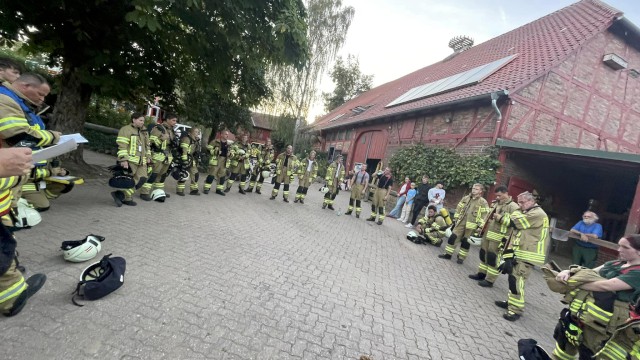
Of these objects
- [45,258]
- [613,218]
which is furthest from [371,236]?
[613,218]

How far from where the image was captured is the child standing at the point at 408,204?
1161 cm

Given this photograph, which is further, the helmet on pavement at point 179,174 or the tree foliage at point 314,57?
the tree foliage at point 314,57

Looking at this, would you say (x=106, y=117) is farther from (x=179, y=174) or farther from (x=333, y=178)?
(x=333, y=178)

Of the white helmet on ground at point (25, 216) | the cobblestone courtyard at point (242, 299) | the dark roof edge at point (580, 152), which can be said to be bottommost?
the cobblestone courtyard at point (242, 299)

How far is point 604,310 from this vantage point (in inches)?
115

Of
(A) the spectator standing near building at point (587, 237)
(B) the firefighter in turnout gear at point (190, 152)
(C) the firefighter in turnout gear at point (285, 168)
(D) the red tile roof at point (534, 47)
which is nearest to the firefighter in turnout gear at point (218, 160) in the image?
(B) the firefighter in turnout gear at point (190, 152)

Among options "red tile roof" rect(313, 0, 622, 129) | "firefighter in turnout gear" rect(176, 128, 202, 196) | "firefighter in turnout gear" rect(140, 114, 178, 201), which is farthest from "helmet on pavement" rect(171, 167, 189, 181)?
"red tile roof" rect(313, 0, 622, 129)

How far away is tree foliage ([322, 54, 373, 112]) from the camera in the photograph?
118 ft

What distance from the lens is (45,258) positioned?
3.36m

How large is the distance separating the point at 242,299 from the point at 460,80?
13807 millimetres

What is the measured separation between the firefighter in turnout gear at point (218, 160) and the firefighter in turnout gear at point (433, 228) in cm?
618

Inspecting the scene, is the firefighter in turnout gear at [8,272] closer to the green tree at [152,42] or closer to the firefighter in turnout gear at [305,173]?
the green tree at [152,42]

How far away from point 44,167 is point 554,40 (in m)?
16.7

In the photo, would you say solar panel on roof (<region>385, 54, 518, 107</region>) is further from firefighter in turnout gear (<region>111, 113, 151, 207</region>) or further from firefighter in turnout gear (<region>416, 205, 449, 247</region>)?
firefighter in turnout gear (<region>111, 113, 151, 207</region>)
